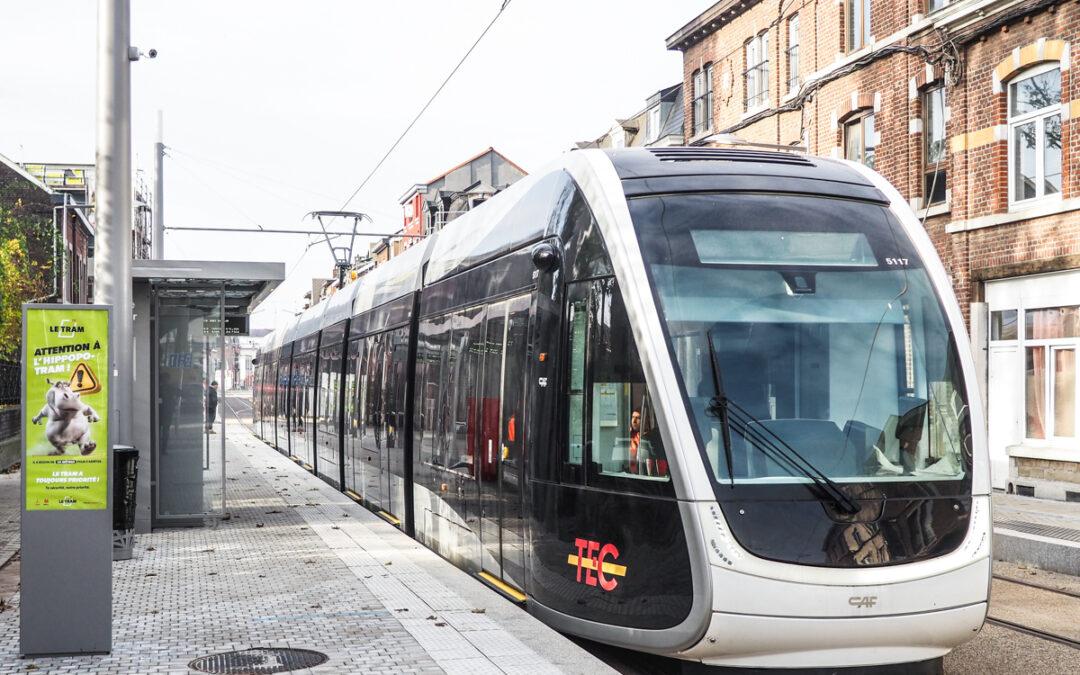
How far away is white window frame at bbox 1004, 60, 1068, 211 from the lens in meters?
20.2

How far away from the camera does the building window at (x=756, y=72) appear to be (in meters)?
30.0

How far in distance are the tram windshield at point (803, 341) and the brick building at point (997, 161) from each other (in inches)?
512

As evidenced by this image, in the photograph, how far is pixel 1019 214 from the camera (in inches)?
818

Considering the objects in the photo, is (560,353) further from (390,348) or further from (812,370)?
(390,348)

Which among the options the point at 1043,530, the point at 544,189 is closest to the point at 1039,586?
the point at 1043,530

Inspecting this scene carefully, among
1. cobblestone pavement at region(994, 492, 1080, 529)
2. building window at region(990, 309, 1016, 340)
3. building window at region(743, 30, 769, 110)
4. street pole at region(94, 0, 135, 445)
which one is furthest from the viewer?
building window at region(743, 30, 769, 110)

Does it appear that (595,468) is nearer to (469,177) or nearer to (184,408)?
(184,408)

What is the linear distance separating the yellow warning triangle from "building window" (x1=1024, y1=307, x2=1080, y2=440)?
52.9 ft

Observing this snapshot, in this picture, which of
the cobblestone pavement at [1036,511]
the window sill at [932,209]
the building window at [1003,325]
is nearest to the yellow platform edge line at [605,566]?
the cobblestone pavement at [1036,511]

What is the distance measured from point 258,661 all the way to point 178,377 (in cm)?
837

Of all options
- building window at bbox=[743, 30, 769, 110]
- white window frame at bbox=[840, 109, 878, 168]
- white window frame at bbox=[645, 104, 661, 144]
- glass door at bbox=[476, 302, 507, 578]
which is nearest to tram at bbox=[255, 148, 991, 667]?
glass door at bbox=[476, 302, 507, 578]

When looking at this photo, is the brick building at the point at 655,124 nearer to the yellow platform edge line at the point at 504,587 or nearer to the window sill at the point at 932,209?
the window sill at the point at 932,209

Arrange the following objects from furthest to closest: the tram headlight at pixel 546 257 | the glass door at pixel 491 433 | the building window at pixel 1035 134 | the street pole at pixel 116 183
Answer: the building window at pixel 1035 134 → the street pole at pixel 116 183 → the glass door at pixel 491 433 → the tram headlight at pixel 546 257

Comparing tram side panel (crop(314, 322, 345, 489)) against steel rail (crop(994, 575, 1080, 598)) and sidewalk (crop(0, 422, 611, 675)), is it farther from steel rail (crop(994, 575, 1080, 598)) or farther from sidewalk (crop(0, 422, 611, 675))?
steel rail (crop(994, 575, 1080, 598))
